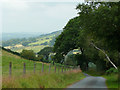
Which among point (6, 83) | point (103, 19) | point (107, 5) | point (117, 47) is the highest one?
point (107, 5)

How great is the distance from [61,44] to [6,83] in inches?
2184

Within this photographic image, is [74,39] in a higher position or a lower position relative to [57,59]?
higher

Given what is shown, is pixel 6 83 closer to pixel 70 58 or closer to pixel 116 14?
pixel 116 14

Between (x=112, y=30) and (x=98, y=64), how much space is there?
4056 centimetres

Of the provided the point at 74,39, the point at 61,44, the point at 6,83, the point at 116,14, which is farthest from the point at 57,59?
the point at 6,83

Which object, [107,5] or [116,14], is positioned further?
[107,5]

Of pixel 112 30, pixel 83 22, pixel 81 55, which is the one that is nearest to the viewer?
pixel 112 30

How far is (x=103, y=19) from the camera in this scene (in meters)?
22.9

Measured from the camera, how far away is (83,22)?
26797mm

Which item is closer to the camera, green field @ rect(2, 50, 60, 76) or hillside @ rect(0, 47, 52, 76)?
hillside @ rect(0, 47, 52, 76)

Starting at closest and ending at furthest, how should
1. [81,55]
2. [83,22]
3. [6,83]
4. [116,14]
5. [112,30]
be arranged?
[6,83]
[116,14]
[112,30]
[83,22]
[81,55]

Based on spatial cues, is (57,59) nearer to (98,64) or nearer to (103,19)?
(98,64)

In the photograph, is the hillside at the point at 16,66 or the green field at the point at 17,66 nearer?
the hillside at the point at 16,66

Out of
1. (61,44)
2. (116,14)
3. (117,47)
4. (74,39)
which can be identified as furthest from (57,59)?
(116,14)
